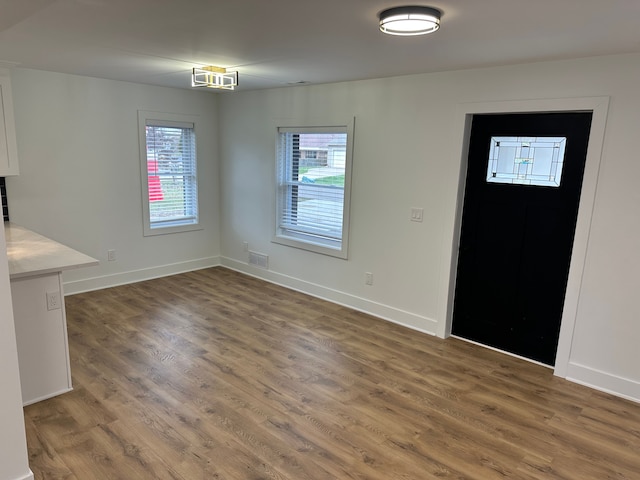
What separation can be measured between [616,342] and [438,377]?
130 centimetres

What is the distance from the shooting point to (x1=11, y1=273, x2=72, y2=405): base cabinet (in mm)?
2744

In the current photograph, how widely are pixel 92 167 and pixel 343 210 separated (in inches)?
113

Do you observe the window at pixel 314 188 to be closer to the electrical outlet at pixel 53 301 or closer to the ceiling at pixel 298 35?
the ceiling at pixel 298 35

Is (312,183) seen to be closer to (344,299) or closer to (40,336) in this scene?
(344,299)

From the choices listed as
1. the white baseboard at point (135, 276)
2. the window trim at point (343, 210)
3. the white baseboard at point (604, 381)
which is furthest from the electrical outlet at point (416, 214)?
the white baseboard at point (135, 276)

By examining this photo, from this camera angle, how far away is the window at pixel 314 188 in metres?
4.83

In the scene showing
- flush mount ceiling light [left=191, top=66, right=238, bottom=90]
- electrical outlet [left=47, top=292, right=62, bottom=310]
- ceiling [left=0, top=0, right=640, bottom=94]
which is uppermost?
ceiling [left=0, top=0, right=640, bottom=94]

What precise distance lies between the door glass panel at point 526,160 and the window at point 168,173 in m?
3.87

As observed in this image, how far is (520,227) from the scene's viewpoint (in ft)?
12.0

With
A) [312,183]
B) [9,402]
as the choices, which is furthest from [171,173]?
[9,402]

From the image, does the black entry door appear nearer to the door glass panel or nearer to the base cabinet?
the door glass panel

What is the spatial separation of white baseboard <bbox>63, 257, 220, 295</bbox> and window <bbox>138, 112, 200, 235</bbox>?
49 centimetres

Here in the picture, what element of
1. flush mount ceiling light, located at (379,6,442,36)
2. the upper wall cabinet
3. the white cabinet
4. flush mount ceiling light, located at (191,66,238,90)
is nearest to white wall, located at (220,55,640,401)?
flush mount ceiling light, located at (191,66,238,90)

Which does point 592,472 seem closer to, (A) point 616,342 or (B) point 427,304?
(A) point 616,342
